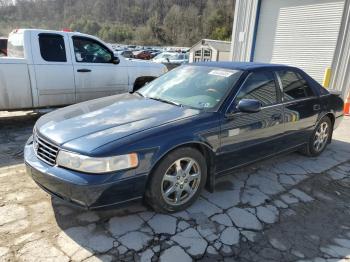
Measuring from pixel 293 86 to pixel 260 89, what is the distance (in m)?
0.83

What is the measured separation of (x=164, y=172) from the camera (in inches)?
116

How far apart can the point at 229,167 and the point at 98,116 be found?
1562 mm

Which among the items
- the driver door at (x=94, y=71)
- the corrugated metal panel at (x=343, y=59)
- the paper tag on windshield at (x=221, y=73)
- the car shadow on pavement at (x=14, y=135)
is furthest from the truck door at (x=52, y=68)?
the corrugated metal panel at (x=343, y=59)

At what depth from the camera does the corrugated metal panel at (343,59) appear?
29.6 ft

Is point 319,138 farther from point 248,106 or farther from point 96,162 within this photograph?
point 96,162

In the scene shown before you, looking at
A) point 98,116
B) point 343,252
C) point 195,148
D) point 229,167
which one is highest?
point 98,116

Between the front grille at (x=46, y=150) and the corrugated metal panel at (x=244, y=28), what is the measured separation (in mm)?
9772

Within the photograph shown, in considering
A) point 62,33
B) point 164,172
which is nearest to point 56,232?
point 164,172

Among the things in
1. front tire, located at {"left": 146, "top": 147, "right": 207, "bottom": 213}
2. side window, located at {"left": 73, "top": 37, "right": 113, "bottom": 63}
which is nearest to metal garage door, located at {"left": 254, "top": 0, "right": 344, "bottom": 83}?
side window, located at {"left": 73, "top": 37, "right": 113, "bottom": 63}

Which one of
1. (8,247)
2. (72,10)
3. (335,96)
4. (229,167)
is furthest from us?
(72,10)

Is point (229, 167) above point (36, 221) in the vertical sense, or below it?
above

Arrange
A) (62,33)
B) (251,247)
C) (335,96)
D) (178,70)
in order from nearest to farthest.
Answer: (251,247), (178,70), (335,96), (62,33)

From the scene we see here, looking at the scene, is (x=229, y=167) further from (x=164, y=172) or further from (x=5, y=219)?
(x=5, y=219)

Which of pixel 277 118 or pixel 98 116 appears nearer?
pixel 98 116
